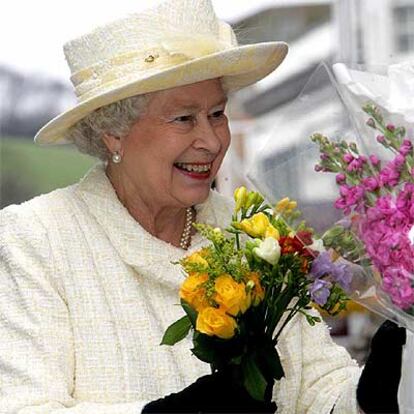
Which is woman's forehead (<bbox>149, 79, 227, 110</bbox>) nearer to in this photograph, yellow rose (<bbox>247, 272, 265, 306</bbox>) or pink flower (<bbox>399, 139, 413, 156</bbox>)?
yellow rose (<bbox>247, 272, 265, 306</bbox>)

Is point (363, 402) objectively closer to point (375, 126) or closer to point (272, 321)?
point (272, 321)

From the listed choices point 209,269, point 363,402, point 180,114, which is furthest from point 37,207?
point 363,402

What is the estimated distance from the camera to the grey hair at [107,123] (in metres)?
2.25

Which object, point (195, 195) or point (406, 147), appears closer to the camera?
point (406, 147)

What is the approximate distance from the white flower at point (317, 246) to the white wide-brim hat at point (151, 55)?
1.56ft

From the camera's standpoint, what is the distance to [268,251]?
1875mm

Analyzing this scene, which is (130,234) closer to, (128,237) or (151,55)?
(128,237)

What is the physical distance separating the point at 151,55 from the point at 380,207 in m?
0.66

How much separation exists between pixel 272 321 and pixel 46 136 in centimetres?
65

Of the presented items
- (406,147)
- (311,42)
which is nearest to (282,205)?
(406,147)

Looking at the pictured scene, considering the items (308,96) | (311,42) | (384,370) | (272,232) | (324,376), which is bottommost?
(311,42)

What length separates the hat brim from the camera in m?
2.16

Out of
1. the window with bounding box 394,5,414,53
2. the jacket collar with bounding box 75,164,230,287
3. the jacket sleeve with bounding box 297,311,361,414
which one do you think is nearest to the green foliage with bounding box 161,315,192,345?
the jacket collar with bounding box 75,164,230,287

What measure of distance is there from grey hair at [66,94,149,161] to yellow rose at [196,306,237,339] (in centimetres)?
52
